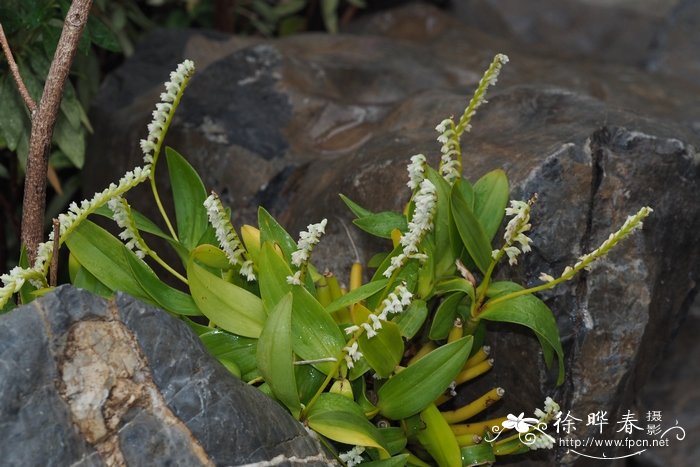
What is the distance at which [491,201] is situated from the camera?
218 centimetres

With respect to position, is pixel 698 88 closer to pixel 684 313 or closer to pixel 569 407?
pixel 684 313

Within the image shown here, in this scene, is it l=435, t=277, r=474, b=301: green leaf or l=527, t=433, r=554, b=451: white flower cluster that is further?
l=435, t=277, r=474, b=301: green leaf

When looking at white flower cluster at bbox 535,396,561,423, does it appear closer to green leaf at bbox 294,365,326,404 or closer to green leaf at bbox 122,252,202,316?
green leaf at bbox 294,365,326,404

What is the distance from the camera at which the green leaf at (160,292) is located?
194cm

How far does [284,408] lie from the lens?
185 centimetres

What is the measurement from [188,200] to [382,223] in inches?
18.8

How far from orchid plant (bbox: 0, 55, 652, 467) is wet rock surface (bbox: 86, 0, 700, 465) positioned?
5.4 inches

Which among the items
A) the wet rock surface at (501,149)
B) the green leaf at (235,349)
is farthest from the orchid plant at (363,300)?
the wet rock surface at (501,149)

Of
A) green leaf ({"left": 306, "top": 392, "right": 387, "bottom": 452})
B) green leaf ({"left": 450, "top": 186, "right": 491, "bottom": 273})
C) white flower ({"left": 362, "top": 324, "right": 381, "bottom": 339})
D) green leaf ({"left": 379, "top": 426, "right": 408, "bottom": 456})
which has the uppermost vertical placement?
green leaf ({"left": 450, "top": 186, "right": 491, "bottom": 273})

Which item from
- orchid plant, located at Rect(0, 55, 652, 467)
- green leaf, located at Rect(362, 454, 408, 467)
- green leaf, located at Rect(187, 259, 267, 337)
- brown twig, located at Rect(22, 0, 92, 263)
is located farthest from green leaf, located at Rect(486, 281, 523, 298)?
brown twig, located at Rect(22, 0, 92, 263)

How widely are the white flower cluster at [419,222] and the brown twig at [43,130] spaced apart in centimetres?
80

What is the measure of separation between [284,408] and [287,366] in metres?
0.12

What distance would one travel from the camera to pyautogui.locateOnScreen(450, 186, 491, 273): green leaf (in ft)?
6.60

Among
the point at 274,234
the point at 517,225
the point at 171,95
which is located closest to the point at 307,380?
the point at 274,234
